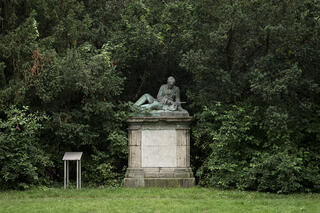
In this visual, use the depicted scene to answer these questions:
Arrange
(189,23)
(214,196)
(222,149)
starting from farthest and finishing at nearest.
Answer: (189,23) → (222,149) → (214,196)

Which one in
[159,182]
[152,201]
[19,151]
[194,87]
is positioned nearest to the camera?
[152,201]

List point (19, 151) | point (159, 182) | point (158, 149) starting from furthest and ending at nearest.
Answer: point (158, 149)
point (159, 182)
point (19, 151)

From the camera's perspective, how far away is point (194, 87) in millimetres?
14141

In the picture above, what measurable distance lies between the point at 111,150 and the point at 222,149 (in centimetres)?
330

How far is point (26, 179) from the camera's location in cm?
1185

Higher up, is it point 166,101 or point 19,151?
point 166,101

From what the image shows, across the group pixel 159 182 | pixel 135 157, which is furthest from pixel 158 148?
pixel 159 182

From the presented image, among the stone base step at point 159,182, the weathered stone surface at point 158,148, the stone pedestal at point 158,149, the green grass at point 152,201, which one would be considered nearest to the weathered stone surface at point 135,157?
the stone pedestal at point 158,149

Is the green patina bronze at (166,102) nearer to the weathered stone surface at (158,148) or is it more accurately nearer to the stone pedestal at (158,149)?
the stone pedestal at (158,149)

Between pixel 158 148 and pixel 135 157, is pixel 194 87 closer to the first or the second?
pixel 158 148

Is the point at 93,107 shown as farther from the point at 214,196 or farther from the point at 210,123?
the point at 214,196

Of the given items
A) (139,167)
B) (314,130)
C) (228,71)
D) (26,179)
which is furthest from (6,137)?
(314,130)

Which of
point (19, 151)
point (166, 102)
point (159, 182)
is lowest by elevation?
point (159, 182)

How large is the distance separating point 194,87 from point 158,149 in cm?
277
